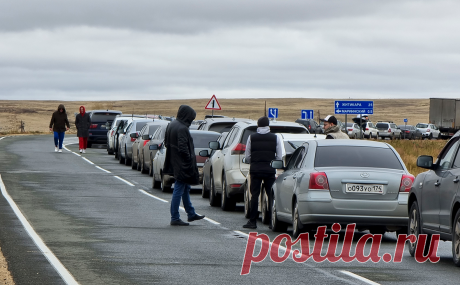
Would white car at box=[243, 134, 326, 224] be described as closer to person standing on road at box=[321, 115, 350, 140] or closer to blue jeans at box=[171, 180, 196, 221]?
person standing on road at box=[321, 115, 350, 140]

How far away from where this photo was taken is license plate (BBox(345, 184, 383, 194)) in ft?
40.9

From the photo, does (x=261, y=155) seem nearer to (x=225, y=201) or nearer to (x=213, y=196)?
(x=225, y=201)

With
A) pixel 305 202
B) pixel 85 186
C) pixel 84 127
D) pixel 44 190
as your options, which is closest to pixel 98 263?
pixel 305 202

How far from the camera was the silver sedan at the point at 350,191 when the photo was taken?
1244 cm

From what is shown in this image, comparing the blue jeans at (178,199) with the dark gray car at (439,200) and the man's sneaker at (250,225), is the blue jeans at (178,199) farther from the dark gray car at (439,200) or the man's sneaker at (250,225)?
the dark gray car at (439,200)

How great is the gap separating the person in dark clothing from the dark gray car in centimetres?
406

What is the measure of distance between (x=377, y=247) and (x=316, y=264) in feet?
7.39

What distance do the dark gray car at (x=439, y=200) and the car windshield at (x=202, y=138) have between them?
35.5 feet

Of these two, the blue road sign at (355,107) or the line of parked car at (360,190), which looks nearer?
the line of parked car at (360,190)

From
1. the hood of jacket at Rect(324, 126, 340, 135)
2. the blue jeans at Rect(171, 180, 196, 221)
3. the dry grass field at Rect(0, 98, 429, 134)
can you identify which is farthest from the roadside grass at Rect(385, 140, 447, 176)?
the dry grass field at Rect(0, 98, 429, 134)

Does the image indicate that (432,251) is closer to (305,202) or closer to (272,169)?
(305,202)

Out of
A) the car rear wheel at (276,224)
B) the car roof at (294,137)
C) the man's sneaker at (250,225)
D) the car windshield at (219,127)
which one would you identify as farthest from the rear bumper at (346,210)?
the car windshield at (219,127)

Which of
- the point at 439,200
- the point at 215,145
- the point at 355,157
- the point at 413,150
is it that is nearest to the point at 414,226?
the point at 439,200

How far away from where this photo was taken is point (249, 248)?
38.3ft
